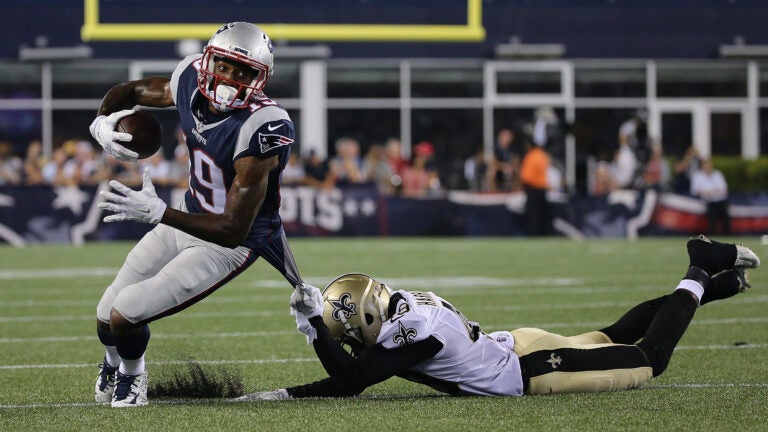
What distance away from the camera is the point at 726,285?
Answer: 556cm

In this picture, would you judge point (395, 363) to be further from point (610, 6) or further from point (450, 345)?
point (610, 6)

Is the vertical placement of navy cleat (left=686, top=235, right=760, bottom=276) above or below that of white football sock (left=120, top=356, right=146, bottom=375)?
above

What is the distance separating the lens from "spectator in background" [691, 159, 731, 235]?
17.5 m

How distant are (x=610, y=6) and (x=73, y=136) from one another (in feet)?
Result: 32.8

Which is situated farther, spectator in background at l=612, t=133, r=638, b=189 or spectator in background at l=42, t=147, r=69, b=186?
spectator in background at l=612, t=133, r=638, b=189

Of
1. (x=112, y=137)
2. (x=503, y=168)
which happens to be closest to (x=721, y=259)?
(x=112, y=137)

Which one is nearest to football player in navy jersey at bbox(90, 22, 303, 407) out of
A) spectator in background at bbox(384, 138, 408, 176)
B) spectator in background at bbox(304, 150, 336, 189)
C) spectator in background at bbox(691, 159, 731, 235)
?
spectator in background at bbox(304, 150, 336, 189)

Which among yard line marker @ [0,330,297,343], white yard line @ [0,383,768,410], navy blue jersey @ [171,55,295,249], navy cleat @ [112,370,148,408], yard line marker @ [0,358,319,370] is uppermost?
navy blue jersey @ [171,55,295,249]

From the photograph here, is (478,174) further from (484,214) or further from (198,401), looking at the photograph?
(198,401)

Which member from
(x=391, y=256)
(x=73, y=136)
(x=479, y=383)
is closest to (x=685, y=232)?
(x=391, y=256)

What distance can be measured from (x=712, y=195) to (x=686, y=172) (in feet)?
5.63

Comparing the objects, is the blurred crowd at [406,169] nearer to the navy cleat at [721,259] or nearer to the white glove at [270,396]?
the navy cleat at [721,259]

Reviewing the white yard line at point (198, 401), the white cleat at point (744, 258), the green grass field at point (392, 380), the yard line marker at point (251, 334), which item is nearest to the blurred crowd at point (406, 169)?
the green grass field at point (392, 380)

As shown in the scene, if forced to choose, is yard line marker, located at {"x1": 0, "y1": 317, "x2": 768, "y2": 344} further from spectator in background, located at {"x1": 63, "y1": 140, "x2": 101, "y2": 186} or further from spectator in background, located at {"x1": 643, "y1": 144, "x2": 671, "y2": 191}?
spectator in background, located at {"x1": 643, "y1": 144, "x2": 671, "y2": 191}
